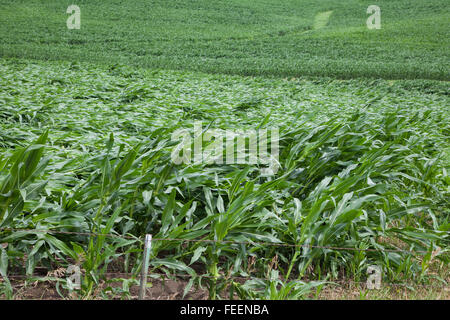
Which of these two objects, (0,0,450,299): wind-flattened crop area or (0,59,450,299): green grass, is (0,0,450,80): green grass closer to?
(0,0,450,299): wind-flattened crop area

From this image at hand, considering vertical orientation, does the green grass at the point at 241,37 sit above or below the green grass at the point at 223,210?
above

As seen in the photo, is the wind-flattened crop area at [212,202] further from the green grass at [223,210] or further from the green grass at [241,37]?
the green grass at [241,37]

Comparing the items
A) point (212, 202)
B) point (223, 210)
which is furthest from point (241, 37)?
point (223, 210)

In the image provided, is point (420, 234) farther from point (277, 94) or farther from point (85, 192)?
point (277, 94)

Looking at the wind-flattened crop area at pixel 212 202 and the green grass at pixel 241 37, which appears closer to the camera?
the wind-flattened crop area at pixel 212 202

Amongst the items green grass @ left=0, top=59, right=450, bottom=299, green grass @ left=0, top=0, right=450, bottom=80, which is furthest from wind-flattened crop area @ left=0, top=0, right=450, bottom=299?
green grass @ left=0, top=0, right=450, bottom=80

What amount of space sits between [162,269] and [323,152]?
1.78m

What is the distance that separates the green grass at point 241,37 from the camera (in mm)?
16203

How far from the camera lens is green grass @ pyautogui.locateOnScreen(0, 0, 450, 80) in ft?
53.2

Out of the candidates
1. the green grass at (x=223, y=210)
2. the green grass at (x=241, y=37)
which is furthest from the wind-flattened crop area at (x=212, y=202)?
the green grass at (x=241, y=37)

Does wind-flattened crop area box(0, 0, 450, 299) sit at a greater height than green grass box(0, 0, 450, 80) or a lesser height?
lesser

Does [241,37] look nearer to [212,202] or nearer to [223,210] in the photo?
[212,202]

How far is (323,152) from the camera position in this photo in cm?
331
